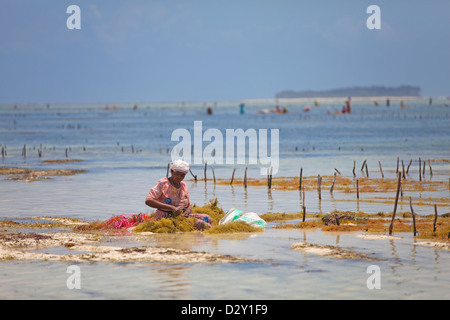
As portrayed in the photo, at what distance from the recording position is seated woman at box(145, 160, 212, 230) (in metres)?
11.2

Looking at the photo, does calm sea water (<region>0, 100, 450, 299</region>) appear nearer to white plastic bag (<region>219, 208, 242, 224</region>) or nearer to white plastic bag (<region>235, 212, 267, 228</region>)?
white plastic bag (<region>235, 212, 267, 228</region>)

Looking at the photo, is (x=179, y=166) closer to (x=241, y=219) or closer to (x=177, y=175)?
(x=177, y=175)

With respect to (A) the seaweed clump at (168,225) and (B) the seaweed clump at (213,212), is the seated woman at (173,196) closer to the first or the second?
(A) the seaweed clump at (168,225)

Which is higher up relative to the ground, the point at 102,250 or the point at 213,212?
the point at 213,212

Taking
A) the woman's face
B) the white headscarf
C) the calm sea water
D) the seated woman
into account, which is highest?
the white headscarf

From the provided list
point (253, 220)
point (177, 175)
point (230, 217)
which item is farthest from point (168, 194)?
point (253, 220)

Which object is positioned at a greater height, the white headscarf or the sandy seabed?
the white headscarf

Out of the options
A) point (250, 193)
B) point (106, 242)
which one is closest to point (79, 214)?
point (106, 242)

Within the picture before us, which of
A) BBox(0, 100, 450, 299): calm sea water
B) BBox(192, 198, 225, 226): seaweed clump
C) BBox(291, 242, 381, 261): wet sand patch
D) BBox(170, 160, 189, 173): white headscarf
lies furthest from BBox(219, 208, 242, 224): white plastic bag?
BBox(291, 242, 381, 261): wet sand patch

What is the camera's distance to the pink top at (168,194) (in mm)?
11312

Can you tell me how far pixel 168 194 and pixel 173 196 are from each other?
11 centimetres

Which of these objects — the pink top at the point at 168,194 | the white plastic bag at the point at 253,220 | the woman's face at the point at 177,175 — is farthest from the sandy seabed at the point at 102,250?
the white plastic bag at the point at 253,220

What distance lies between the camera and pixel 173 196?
37.7ft

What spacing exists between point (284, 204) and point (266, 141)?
26136 millimetres
